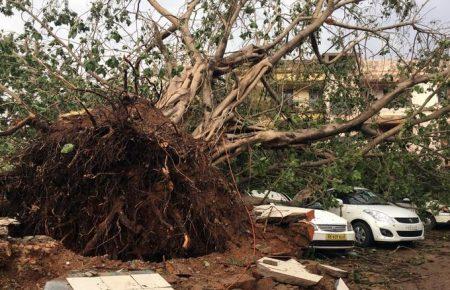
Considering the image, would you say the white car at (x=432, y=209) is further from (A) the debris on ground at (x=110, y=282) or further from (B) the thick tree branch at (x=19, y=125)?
(B) the thick tree branch at (x=19, y=125)

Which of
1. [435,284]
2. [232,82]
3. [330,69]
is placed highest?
[330,69]

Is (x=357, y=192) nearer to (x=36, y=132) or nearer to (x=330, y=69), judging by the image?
(x=330, y=69)

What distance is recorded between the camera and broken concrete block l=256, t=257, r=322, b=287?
19.3ft

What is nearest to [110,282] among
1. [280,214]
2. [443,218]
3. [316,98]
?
[280,214]

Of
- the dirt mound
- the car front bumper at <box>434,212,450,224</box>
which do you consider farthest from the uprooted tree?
the car front bumper at <box>434,212,450,224</box>

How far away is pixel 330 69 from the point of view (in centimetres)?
1179

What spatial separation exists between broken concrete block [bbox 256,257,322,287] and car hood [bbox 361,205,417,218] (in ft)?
22.4

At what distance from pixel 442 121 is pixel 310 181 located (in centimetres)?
304

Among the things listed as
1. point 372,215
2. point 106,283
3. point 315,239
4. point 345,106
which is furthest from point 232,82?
point 106,283

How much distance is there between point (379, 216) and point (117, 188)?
7.90 meters

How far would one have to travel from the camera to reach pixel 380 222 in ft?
40.5

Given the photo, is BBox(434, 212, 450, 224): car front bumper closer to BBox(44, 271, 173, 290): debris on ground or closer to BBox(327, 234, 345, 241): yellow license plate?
BBox(327, 234, 345, 241): yellow license plate

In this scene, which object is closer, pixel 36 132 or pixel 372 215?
pixel 36 132

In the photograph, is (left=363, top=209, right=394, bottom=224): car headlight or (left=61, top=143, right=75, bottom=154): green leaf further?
(left=363, top=209, right=394, bottom=224): car headlight
